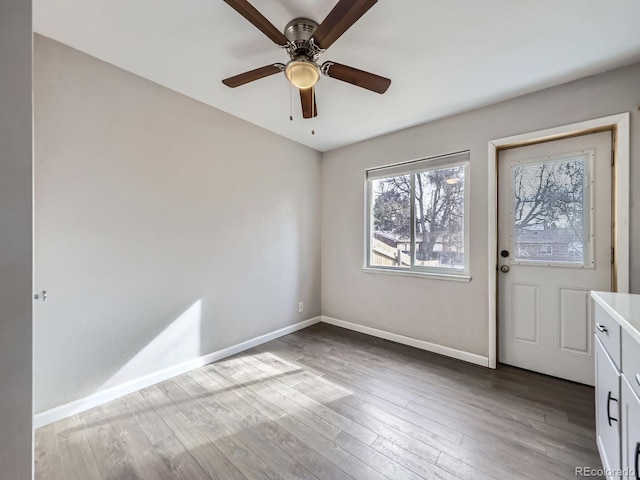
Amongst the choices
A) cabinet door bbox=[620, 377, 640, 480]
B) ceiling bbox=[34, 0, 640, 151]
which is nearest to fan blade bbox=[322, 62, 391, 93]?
ceiling bbox=[34, 0, 640, 151]

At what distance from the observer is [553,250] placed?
7.42 ft

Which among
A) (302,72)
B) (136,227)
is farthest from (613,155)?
(136,227)

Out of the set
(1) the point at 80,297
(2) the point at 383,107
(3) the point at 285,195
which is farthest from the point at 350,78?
(1) the point at 80,297

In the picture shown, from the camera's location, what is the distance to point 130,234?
6.67 feet

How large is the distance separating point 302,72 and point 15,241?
148 centimetres

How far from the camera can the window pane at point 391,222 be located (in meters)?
3.12

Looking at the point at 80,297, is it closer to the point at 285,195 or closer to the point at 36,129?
the point at 36,129

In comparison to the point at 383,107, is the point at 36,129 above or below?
below

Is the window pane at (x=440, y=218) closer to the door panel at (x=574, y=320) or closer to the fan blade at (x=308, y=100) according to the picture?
the door panel at (x=574, y=320)

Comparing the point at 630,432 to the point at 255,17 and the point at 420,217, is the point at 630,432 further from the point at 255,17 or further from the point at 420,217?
the point at 255,17

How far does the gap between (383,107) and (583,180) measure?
1.80 metres

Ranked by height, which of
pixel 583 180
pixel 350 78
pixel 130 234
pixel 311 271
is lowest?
pixel 311 271

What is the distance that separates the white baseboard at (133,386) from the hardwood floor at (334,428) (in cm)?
6

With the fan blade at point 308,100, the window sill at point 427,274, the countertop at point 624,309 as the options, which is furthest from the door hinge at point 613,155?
the fan blade at point 308,100
